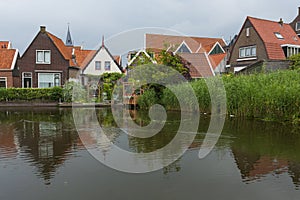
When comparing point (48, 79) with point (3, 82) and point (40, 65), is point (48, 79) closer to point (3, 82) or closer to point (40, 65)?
point (40, 65)

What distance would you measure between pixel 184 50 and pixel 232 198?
115ft

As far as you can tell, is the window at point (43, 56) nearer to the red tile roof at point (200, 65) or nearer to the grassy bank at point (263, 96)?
the red tile roof at point (200, 65)


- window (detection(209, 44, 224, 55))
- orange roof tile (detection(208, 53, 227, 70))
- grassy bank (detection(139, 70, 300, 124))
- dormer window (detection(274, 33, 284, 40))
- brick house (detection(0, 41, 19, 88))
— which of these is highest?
window (detection(209, 44, 224, 55))

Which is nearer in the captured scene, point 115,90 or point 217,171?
point 217,171

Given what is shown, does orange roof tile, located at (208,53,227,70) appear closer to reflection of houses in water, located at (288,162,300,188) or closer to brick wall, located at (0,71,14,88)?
brick wall, located at (0,71,14,88)

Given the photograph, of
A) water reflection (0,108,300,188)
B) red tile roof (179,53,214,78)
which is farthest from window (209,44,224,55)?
water reflection (0,108,300,188)

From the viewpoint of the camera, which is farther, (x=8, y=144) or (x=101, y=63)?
(x=101, y=63)

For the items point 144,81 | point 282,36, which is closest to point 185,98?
point 144,81

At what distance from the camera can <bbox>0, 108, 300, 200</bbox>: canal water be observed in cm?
423

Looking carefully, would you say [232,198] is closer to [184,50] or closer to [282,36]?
[282,36]

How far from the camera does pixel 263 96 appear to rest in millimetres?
12102

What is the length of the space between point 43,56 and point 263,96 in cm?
2277

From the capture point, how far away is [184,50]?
126ft

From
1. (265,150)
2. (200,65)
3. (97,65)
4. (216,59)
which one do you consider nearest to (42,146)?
(265,150)
